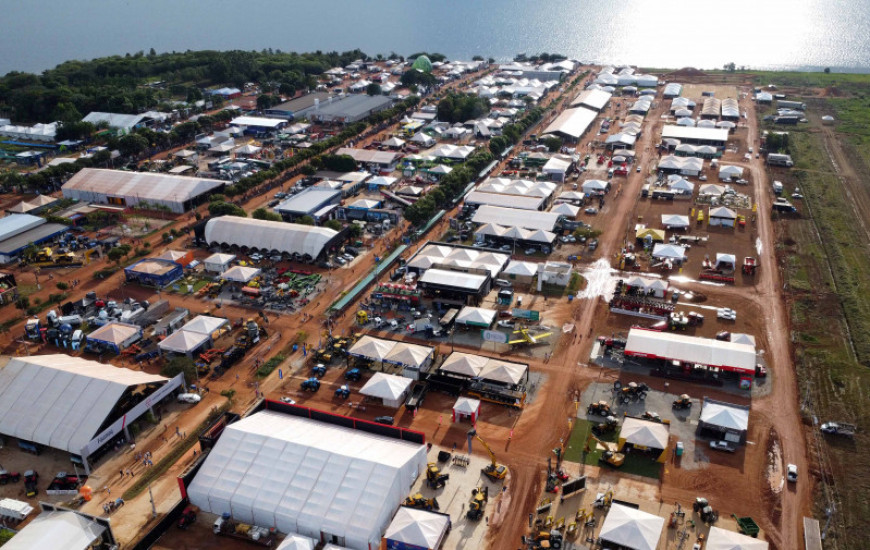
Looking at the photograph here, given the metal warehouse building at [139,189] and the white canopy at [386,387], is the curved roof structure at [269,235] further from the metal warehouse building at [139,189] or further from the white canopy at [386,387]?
the white canopy at [386,387]

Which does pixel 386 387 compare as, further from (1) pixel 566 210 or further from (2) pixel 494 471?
(1) pixel 566 210

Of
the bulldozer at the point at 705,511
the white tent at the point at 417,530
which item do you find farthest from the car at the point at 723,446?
the white tent at the point at 417,530

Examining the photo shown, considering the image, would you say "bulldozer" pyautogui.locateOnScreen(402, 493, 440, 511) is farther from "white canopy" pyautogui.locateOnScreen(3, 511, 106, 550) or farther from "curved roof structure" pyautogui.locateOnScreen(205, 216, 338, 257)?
"curved roof structure" pyautogui.locateOnScreen(205, 216, 338, 257)

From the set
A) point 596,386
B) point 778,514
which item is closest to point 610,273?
point 596,386

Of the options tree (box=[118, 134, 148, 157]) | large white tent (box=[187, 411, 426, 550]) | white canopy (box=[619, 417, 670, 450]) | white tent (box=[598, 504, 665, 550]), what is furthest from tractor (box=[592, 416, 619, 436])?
tree (box=[118, 134, 148, 157])

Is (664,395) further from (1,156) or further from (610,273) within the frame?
(1,156)

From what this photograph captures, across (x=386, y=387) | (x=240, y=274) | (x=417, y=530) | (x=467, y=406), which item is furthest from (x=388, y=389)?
(x=240, y=274)
